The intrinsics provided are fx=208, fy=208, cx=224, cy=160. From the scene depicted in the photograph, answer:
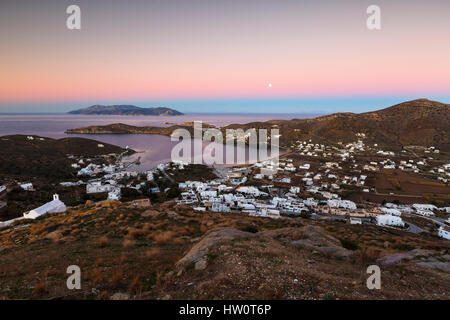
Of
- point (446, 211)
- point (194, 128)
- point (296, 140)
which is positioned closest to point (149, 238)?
point (446, 211)

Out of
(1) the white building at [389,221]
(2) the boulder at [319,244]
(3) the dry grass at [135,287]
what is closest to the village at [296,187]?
(1) the white building at [389,221]

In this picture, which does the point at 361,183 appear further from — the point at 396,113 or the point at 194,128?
the point at 194,128

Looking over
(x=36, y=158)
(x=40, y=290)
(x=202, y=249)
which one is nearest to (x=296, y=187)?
(x=202, y=249)

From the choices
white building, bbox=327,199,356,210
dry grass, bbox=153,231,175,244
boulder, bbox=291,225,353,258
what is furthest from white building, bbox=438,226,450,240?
dry grass, bbox=153,231,175,244

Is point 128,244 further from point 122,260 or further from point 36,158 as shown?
point 36,158

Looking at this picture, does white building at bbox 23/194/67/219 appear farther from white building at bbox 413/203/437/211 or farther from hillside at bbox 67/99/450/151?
hillside at bbox 67/99/450/151

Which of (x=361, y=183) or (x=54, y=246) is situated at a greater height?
(x=54, y=246)

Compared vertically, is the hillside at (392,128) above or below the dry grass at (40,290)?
above

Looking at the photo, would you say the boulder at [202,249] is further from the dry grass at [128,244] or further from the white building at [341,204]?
the white building at [341,204]
